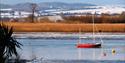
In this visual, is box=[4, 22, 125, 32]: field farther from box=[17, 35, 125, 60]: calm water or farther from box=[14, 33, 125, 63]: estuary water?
box=[17, 35, 125, 60]: calm water

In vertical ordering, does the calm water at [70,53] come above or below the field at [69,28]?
above

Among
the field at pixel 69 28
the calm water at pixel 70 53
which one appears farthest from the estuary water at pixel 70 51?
the field at pixel 69 28

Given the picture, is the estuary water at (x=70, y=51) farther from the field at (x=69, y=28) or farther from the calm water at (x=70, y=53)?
the field at (x=69, y=28)

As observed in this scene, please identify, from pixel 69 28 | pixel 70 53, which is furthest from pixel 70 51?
pixel 69 28

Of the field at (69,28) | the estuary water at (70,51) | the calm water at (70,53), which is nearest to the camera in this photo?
the calm water at (70,53)

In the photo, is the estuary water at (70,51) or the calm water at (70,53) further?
the estuary water at (70,51)

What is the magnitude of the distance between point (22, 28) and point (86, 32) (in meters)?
8.99

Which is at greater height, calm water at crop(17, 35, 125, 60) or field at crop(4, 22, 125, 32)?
calm water at crop(17, 35, 125, 60)

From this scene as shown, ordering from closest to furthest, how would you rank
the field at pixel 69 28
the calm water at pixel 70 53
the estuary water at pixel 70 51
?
1. the calm water at pixel 70 53
2. the estuary water at pixel 70 51
3. the field at pixel 69 28

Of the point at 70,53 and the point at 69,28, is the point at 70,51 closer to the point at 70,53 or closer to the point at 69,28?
the point at 70,53

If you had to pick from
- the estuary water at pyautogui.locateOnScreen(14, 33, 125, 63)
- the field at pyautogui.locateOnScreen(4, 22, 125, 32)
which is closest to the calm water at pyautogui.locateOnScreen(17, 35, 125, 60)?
the estuary water at pyautogui.locateOnScreen(14, 33, 125, 63)

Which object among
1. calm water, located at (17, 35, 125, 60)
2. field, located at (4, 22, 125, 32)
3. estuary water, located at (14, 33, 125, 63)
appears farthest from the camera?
field, located at (4, 22, 125, 32)

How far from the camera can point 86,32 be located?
66.3 metres

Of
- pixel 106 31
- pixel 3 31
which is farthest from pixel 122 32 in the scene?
pixel 3 31
